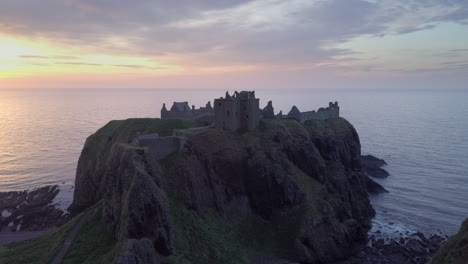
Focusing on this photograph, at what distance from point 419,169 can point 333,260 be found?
238 ft

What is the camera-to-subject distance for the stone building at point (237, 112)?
7377cm

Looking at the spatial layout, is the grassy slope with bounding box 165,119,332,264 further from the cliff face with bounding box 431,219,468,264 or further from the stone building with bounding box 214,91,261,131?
the cliff face with bounding box 431,219,468,264

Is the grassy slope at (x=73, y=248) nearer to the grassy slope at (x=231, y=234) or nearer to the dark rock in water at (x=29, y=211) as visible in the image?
the grassy slope at (x=231, y=234)

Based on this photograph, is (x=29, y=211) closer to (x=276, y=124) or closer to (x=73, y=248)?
(x=73, y=248)

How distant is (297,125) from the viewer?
88.1m

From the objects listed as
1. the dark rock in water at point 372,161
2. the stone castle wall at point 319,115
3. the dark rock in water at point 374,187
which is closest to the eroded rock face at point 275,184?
the stone castle wall at point 319,115

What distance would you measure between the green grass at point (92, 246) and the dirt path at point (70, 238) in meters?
0.60

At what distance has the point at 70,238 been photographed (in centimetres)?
5088

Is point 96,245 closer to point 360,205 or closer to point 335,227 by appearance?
point 335,227

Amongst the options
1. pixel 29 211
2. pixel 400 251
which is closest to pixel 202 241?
pixel 400 251

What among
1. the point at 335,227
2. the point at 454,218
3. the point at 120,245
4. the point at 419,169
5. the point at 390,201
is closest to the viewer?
the point at 120,245

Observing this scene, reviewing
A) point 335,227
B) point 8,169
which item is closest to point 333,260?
point 335,227

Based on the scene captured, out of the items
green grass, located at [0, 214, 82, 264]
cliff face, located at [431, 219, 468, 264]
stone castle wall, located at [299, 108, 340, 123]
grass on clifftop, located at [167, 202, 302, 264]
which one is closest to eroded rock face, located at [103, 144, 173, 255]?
grass on clifftop, located at [167, 202, 302, 264]

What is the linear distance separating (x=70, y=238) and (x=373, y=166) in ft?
337
